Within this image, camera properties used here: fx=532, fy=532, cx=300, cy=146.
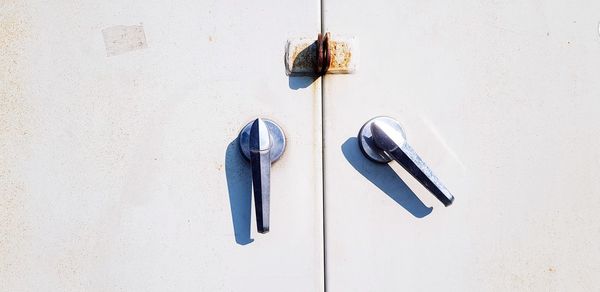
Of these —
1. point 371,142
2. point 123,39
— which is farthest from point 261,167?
point 123,39

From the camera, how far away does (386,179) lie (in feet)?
2.39

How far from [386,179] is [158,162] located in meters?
0.31

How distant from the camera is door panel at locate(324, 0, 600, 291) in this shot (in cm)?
72

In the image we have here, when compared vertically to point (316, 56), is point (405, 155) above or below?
below

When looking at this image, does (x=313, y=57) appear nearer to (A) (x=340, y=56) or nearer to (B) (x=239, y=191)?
(A) (x=340, y=56)

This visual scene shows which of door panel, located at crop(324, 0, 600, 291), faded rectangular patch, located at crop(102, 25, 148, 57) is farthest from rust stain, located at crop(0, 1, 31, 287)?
door panel, located at crop(324, 0, 600, 291)

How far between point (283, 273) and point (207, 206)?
5.3 inches

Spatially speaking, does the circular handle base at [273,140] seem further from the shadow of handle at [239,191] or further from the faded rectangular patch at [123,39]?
the faded rectangular patch at [123,39]

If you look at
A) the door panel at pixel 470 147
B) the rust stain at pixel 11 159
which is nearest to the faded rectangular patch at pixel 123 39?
the rust stain at pixel 11 159

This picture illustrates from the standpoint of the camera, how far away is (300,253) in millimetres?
712

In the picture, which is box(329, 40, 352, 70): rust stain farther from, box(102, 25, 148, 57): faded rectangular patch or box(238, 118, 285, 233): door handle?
box(102, 25, 148, 57): faded rectangular patch

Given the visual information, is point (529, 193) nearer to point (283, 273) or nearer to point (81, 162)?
point (283, 273)

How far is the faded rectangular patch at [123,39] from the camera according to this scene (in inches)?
28.1

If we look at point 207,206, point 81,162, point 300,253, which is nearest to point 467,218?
point 300,253
